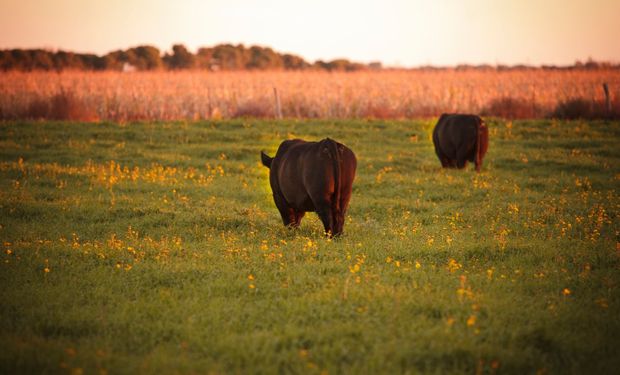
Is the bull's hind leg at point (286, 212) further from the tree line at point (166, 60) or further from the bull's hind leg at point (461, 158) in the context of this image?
the tree line at point (166, 60)

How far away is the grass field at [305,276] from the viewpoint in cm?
514

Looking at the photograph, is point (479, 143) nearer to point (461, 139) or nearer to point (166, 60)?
point (461, 139)

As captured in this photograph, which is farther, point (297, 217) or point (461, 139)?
point (461, 139)

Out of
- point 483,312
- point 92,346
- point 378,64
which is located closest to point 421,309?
point 483,312

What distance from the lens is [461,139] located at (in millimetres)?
16438

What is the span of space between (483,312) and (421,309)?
632 millimetres

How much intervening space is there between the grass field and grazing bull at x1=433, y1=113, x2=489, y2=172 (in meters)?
0.82

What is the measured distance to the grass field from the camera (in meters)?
5.14

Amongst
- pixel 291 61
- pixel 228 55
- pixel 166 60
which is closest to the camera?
pixel 166 60

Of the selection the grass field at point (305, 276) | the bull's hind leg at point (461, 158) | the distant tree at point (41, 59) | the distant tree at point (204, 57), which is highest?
the distant tree at point (204, 57)

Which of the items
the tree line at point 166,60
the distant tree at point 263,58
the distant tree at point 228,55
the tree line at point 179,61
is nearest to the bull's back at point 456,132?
the tree line at point 179,61

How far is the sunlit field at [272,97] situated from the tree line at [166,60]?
19910 millimetres

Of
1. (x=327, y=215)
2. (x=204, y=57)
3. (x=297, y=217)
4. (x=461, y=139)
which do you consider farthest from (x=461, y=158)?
(x=204, y=57)

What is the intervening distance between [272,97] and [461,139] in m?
17.2
